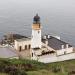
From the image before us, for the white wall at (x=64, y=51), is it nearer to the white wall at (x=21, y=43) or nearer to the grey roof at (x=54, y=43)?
the grey roof at (x=54, y=43)

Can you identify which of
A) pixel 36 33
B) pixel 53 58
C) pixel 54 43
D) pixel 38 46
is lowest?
pixel 53 58

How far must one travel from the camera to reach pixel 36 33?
1107 inches

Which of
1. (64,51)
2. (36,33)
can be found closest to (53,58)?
(64,51)

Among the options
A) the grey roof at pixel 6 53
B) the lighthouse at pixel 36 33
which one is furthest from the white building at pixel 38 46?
the grey roof at pixel 6 53

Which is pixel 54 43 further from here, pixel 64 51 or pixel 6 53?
pixel 6 53

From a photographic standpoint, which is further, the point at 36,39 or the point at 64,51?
the point at 36,39

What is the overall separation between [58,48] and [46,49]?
131 cm

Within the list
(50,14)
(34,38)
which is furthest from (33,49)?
(50,14)

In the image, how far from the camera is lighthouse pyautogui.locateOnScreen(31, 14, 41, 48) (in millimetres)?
27859

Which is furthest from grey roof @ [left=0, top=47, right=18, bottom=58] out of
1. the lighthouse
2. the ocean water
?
the ocean water

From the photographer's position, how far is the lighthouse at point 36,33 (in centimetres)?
2786

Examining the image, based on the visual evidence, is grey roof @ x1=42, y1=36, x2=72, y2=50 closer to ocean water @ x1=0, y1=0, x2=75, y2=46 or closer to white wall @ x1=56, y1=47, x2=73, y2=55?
white wall @ x1=56, y1=47, x2=73, y2=55

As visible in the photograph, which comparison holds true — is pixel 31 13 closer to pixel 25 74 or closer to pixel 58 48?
pixel 58 48

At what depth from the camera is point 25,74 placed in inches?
502
